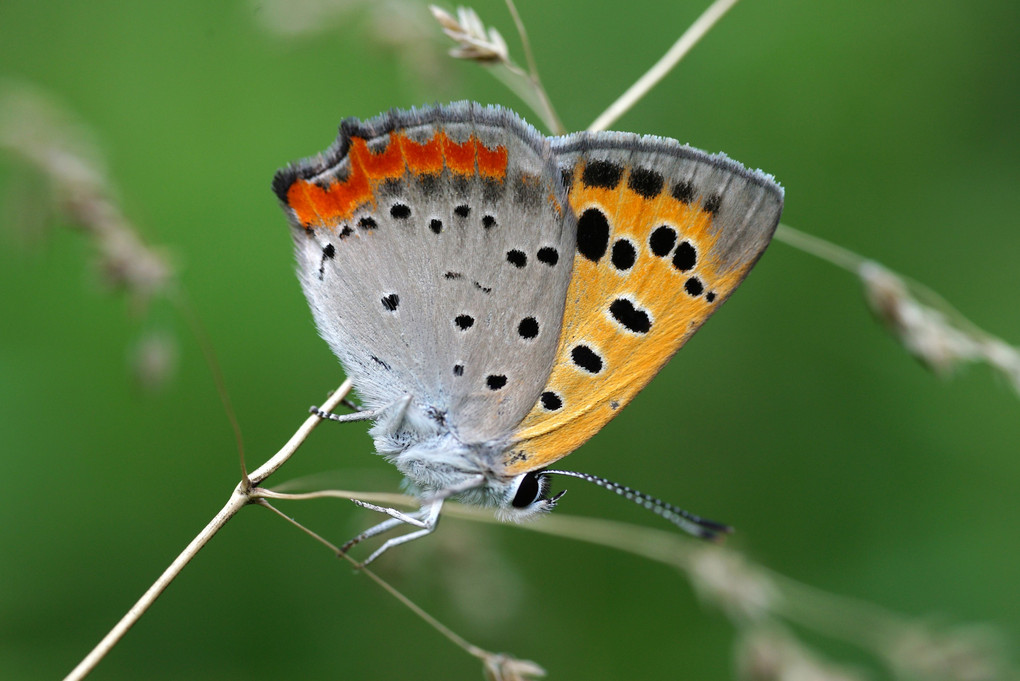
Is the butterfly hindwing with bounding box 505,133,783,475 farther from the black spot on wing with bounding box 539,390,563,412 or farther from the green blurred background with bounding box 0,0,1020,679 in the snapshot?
the green blurred background with bounding box 0,0,1020,679

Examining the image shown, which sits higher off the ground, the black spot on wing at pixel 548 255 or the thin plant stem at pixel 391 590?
the black spot on wing at pixel 548 255

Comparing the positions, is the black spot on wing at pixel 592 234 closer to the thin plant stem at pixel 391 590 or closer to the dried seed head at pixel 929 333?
the dried seed head at pixel 929 333

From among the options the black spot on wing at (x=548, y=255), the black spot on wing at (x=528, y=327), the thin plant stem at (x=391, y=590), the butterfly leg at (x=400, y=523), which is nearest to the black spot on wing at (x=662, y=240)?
the black spot on wing at (x=548, y=255)

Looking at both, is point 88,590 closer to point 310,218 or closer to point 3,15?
point 310,218

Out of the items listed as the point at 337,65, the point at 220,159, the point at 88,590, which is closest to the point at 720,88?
the point at 337,65

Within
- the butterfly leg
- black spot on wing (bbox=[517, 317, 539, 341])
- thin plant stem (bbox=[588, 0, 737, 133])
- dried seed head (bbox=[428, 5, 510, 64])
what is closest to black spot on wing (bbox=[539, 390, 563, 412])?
black spot on wing (bbox=[517, 317, 539, 341])

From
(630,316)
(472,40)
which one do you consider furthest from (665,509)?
(472,40)

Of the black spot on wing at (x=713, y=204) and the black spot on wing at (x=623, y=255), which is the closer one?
the black spot on wing at (x=713, y=204)
